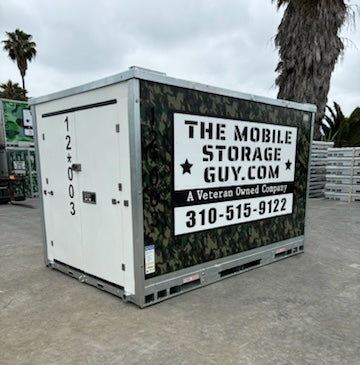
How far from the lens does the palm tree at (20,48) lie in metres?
29.8

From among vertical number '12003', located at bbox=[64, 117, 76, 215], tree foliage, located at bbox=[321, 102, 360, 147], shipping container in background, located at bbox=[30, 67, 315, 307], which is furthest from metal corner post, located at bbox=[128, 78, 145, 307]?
tree foliage, located at bbox=[321, 102, 360, 147]

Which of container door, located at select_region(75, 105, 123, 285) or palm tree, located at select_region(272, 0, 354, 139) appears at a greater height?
palm tree, located at select_region(272, 0, 354, 139)

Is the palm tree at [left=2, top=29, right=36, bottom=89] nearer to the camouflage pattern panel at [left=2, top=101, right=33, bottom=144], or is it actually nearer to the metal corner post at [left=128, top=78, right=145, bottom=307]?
the camouflage pattern panel at [left=2, top=101, right=33, bottom=144]

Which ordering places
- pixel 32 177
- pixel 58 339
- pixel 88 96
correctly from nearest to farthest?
pixel 58 339
pixel 88 96
pixel 32 177

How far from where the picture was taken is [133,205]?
9.52ft

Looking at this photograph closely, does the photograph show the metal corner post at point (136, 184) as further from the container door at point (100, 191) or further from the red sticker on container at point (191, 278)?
the red sticker on container at point (191, 278)

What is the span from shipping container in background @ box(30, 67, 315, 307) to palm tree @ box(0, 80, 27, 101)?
1075 inches

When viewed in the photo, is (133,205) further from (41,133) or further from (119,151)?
(41,133)

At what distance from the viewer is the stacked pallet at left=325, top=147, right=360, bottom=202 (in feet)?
32.9

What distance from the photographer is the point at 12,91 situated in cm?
2805

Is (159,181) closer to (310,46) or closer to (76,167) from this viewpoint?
(76,167)

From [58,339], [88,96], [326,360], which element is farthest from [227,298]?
[88,96]

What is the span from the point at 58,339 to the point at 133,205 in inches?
51.6

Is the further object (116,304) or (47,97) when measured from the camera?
(47,97)
